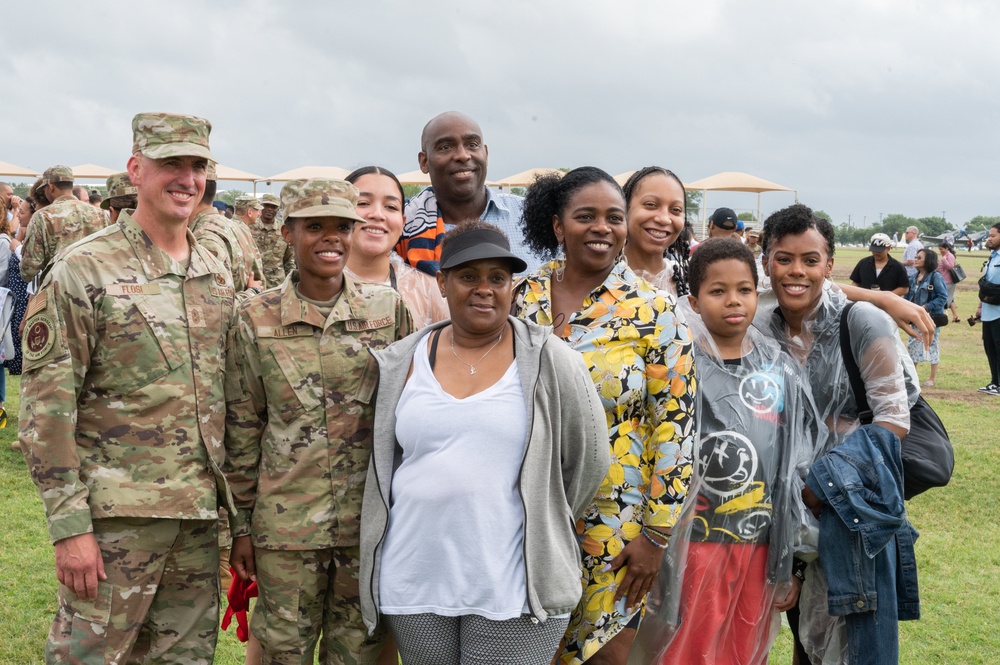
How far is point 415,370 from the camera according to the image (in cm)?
267

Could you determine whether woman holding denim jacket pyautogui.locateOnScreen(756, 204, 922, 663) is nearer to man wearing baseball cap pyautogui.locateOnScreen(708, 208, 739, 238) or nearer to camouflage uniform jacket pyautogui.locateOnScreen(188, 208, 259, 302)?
camouflage uniform jacket pyautogui.locateOnScreen(188, 208, 259, 302)

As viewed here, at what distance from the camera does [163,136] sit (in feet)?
9.37

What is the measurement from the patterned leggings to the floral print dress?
335mm

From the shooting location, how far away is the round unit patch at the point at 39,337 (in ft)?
8.45

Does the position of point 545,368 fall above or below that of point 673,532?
above

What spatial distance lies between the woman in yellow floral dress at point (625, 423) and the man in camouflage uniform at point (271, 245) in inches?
309

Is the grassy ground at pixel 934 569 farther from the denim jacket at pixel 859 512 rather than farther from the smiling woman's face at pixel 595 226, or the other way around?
the smiling woman's face at pixel 595 226

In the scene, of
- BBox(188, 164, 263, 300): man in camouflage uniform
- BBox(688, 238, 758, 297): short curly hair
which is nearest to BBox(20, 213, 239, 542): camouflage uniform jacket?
BBox(688, 238, 758, 297): short curly hair

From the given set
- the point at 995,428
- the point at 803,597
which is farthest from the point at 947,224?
the point at 803,597

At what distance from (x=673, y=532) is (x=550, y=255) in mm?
1226

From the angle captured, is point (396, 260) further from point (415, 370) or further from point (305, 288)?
point (415, 370)

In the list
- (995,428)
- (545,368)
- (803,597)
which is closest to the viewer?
(545,368)

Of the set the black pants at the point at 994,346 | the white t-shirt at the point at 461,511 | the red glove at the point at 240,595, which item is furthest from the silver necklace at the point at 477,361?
the black pants at the point at 994,346

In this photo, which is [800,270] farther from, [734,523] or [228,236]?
[228,236]
